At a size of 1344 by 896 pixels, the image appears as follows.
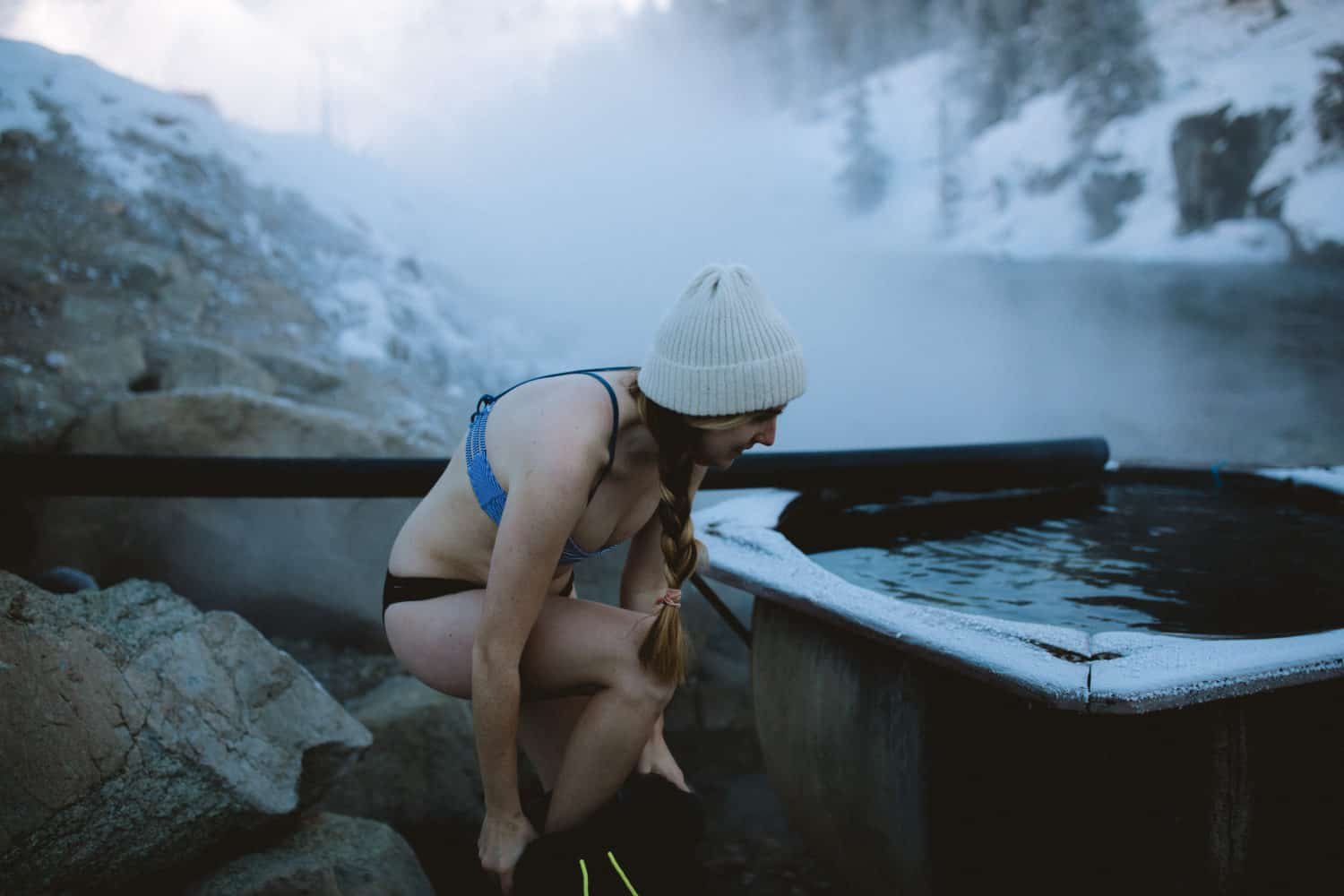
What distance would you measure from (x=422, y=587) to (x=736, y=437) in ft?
2.08

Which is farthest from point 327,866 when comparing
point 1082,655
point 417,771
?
point 1082,655

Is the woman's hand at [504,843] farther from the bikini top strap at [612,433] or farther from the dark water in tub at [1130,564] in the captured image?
the dark water in tub at [1130,564]

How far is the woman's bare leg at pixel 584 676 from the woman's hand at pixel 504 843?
0.17 feet

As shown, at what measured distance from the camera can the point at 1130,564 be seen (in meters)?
2.26

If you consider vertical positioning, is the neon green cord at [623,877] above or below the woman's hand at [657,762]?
below

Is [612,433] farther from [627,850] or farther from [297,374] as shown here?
[297,374]

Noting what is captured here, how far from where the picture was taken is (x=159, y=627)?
1.88m

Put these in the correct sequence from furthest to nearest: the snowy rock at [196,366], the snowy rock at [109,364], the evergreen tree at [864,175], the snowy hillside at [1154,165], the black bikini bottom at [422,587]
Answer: the evergreen tree at [864,175] < the snowy hillside at [1154,165] < the snowy rock at [196,366] < the snowy rock at [109,364] < the black bikini bottom at [422,587]

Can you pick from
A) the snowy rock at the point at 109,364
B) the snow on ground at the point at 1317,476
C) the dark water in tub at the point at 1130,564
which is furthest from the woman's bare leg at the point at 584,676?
the snowy rock at the point at 109,364

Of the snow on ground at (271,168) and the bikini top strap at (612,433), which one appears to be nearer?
the bikini top strap at (612,433)

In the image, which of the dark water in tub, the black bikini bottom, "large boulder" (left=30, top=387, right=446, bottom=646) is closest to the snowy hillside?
the dark water in tub

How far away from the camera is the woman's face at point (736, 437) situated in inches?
58.9

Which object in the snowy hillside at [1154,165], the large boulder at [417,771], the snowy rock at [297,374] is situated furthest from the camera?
the snowy hillside at [1154,165]

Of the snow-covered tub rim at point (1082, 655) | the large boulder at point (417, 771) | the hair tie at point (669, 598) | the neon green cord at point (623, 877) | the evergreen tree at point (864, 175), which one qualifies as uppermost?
the evergreen tree at point (864, 175)
